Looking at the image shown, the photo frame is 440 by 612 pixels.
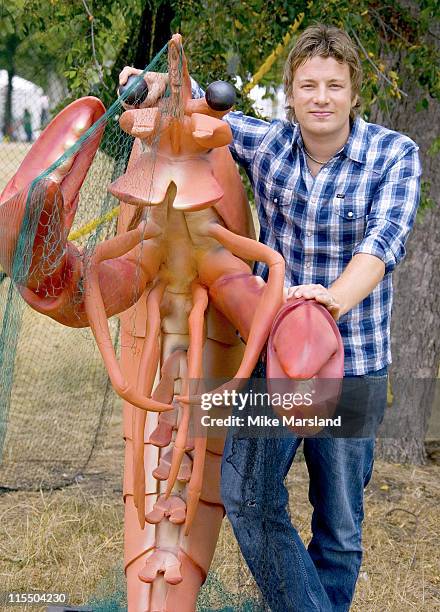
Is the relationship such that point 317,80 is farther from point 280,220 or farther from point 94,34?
point 94,34

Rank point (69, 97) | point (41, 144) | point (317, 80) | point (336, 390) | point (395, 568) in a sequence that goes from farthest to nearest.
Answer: point (69, 97) < point (395, 568) < point (317, 80) < point (41, 144) < point (336, 390)

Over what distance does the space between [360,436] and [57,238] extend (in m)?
1.00

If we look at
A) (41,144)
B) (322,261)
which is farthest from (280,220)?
(41,144)

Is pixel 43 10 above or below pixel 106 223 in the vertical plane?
above

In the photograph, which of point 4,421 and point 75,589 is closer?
point 4,421

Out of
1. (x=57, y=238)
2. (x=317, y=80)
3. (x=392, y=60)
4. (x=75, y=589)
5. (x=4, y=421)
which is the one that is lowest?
(x=75, y=589)

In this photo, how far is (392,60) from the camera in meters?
4.32

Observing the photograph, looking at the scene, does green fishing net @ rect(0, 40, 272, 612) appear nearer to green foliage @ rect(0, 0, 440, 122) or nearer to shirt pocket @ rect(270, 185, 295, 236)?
shirt pocket @ rect(270, 185, 295, 236)

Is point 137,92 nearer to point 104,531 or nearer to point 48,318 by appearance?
point 48,318

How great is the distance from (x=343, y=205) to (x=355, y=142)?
0.17 meters

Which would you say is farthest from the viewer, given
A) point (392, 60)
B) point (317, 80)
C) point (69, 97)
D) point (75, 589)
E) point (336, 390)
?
point (392, 60)

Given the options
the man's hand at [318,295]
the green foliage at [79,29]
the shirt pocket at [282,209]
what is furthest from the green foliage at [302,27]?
the man's hand at [318,295]

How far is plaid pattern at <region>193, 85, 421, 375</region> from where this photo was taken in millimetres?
2271

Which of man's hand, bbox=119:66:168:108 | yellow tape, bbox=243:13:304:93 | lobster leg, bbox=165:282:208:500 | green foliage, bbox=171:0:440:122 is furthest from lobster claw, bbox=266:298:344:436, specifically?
yellow tape, bbox=243:13:304:93
